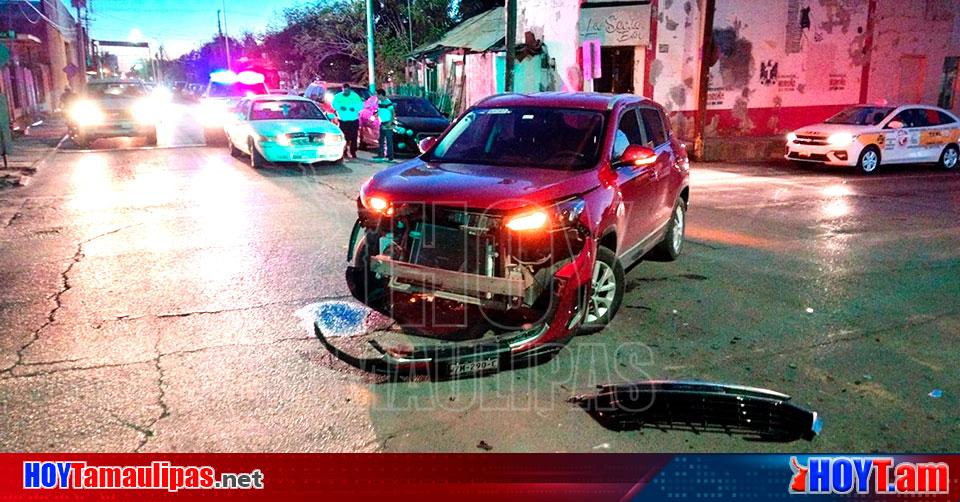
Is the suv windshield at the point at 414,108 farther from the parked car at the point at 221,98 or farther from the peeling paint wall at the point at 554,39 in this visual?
the parked car at the point at 221,98

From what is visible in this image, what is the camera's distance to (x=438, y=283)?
471 centimetres

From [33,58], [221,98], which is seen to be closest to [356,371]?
[221,98]

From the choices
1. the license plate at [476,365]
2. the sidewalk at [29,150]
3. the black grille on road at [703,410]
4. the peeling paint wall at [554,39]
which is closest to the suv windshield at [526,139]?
the license plate at [476,365]

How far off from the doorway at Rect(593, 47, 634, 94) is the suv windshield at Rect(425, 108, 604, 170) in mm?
15067

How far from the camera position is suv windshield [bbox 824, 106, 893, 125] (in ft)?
52.7

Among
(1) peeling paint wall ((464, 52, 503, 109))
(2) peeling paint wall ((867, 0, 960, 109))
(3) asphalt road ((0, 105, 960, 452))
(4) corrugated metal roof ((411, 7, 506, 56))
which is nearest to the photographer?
(3) asphalt road ((0, 105, 960, 452))

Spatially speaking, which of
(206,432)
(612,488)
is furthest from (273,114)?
(612,488)

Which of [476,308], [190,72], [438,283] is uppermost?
[190,72]

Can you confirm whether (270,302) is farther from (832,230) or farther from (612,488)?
(832,230)

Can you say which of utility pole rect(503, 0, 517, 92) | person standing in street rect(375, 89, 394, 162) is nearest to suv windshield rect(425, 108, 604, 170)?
utility pole rect(503, 0, 517, 92)

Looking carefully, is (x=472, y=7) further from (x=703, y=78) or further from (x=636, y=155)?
(x=636, y=155)

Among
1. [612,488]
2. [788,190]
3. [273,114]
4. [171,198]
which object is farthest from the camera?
[273,114]

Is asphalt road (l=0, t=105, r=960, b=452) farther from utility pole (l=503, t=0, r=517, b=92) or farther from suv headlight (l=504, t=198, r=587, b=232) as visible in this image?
utility pole (l=503, t=0, r=517, b=92)

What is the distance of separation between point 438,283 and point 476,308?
2.16 feet
